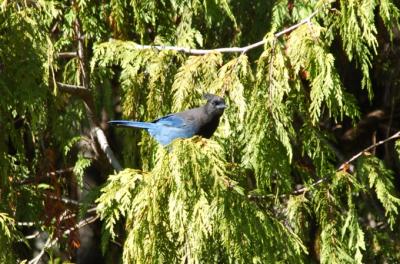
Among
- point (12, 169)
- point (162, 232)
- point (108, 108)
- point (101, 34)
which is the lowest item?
point (162, 232)

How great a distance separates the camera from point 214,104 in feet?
11.9

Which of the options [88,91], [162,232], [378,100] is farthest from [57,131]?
[378,100]

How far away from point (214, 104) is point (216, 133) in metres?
0.32

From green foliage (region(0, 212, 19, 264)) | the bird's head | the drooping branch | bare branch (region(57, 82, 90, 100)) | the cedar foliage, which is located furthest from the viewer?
the drooping branch

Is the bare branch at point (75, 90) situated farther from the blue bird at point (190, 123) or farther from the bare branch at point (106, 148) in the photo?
the blue bird at point (190, 123)

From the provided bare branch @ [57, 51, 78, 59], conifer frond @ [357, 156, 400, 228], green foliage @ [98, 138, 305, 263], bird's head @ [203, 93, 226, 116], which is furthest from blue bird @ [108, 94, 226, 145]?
bare branch @ [57, 51, 78, 59]

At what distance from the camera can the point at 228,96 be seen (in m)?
3.71

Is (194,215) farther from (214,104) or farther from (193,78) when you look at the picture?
(193,78)

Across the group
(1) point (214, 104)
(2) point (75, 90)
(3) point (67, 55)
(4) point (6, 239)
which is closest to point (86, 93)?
(2) point (75, 90)

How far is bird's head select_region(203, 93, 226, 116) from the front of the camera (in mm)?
3617

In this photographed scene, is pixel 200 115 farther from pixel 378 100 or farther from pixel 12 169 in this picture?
pixel 378 100

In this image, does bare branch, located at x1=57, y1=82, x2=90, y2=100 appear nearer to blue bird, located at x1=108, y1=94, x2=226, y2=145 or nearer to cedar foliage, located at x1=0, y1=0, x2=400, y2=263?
cedar foliage, located at x1=0, y1=0, x2=400, y2=263

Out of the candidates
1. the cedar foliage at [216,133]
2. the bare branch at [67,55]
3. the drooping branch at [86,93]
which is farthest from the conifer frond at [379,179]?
the bare branch at [67,55]

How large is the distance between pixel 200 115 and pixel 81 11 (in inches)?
41.9
